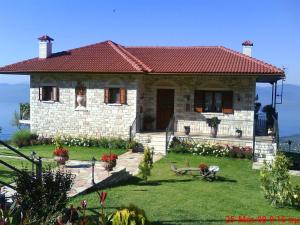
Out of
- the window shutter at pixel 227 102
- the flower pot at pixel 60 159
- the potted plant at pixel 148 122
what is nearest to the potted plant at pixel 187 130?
the window shutter at pixel 227 102

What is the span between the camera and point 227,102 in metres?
21.8

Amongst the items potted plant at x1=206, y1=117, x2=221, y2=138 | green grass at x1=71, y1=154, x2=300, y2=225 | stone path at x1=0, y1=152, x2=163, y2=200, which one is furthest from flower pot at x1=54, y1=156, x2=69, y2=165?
potted plant at x1=206, y1=117, x2=221, y2=138

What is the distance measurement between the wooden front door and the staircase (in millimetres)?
2191

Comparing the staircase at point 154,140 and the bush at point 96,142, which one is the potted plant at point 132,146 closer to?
the bush at point 96,142

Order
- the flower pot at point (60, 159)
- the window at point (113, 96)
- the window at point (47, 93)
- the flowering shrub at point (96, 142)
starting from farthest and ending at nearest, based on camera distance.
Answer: the window at point (47, 93) → the window at point (113, 96) → the flowering shrub at point (96, 142) → the flower pot at point (60, 159)

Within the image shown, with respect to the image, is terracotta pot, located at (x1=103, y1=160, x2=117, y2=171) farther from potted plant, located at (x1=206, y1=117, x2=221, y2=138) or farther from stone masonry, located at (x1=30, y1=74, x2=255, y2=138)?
stone masonry, located at (x1=30, y1=74, x2=255, y2=138)

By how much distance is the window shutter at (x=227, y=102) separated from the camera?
2166 centimetres

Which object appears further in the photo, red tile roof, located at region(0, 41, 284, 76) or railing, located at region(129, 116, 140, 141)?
railing, located at region(129, 116, 140, 141)

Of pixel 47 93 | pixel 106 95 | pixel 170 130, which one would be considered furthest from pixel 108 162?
pixel 47 93

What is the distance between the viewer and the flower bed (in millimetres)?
18797

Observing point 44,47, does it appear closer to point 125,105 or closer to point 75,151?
point 125,105

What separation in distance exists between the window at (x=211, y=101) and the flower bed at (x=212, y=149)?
2805mm

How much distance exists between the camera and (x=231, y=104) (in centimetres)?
2167

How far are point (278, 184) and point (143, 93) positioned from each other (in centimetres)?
1289
